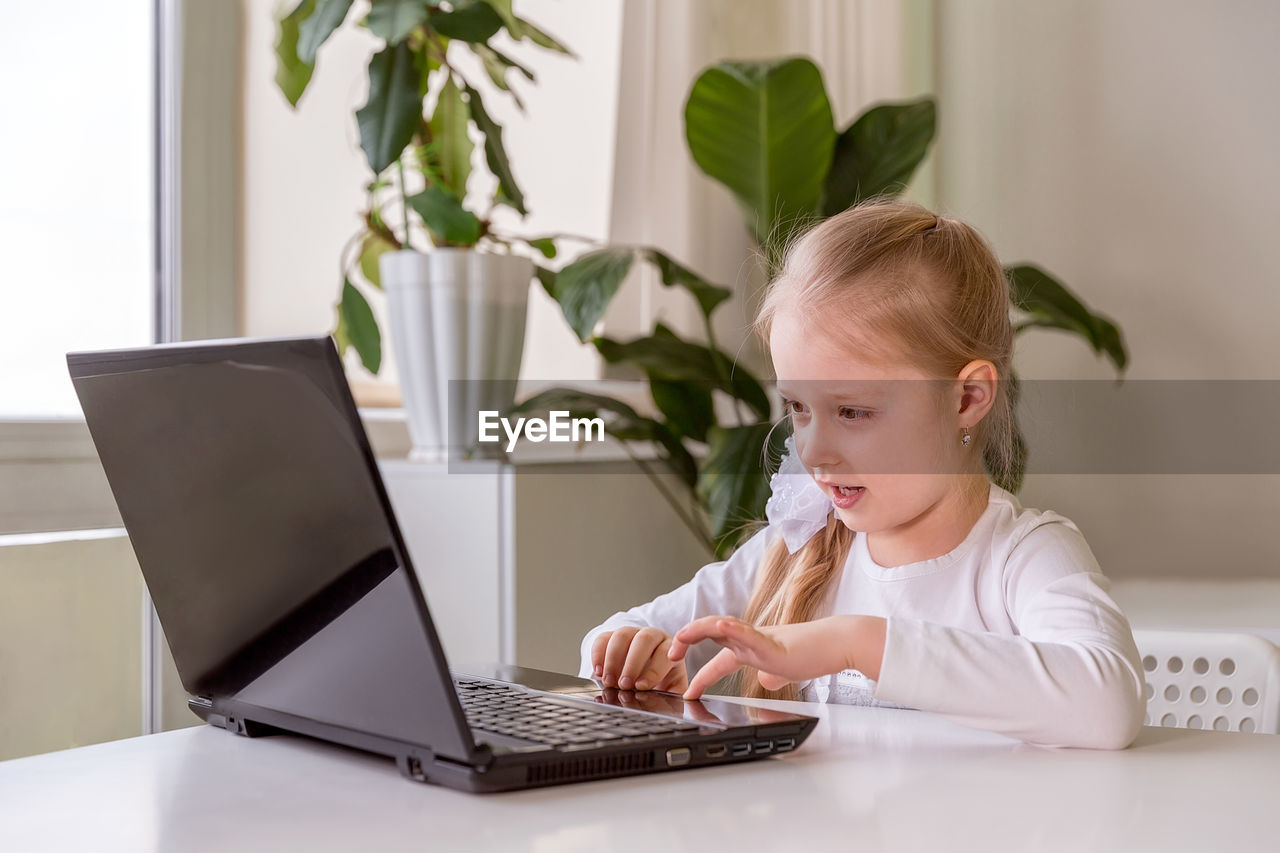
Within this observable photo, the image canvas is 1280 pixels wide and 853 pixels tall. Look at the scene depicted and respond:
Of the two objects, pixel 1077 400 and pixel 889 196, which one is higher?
pixel 889 196

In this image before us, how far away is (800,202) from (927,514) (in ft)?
3.43

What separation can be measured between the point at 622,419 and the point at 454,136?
0.52m

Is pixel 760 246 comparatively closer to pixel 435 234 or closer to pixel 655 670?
pixel 435 234

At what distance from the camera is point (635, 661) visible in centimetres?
85

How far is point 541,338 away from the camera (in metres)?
2.36

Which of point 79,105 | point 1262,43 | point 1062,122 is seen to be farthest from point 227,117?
point 1262,43

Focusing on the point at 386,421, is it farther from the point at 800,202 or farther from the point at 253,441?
the point at 253,441

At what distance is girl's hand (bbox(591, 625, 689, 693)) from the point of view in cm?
86

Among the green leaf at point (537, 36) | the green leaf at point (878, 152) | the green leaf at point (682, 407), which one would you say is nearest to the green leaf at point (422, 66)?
the green leaf at point (537, 36)

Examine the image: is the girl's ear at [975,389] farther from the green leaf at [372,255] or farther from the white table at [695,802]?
the green leaf at [372,255]

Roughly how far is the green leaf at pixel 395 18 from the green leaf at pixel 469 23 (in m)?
0.05

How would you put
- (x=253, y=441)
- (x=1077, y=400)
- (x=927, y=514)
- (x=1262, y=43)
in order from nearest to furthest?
(x=253, y=441), (x=927, y=514), (x=1262, y=43), (x=1077, y=400)

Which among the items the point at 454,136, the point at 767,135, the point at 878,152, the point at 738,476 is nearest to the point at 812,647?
the point at 738,476

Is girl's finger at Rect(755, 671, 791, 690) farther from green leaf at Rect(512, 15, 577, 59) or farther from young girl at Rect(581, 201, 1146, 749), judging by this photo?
green leaf at Rect(512, 15, 577, 59)
